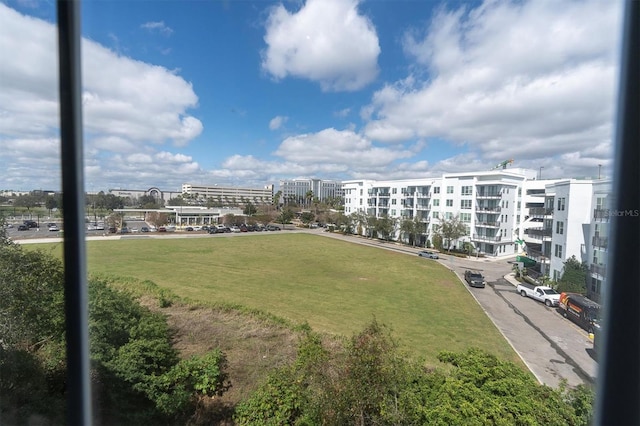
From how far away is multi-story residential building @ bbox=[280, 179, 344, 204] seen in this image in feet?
120

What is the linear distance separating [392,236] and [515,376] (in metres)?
17.4

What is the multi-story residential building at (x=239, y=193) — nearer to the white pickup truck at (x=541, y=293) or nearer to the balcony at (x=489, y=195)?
the balcony at (x=489, y=195)

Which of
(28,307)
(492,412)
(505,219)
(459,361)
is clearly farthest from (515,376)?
(505,219)

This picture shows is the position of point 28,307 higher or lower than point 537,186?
lower

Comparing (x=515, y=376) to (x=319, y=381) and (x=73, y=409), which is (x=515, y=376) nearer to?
(x=319, y=381)

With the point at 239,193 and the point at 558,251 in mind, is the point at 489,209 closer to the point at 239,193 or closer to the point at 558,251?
the point at 558,251

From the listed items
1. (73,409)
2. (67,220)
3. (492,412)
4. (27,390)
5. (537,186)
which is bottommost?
(492,412)

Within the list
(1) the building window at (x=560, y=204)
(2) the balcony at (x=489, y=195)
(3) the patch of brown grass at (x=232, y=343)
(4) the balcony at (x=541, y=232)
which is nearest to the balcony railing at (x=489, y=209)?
(2) the balcony at (x=489, y=195)

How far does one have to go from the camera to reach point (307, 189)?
124 ft

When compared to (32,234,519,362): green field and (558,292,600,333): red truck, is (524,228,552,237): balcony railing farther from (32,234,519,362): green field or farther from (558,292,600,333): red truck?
(558,292,600,333): red truck

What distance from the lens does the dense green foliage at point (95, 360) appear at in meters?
0.92

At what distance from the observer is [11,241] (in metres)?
1.22

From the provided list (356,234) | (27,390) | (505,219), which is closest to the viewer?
(27,390)

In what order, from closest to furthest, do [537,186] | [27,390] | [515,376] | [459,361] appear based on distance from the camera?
[27,390] < [515,376] < [459,361] < [537,186]
